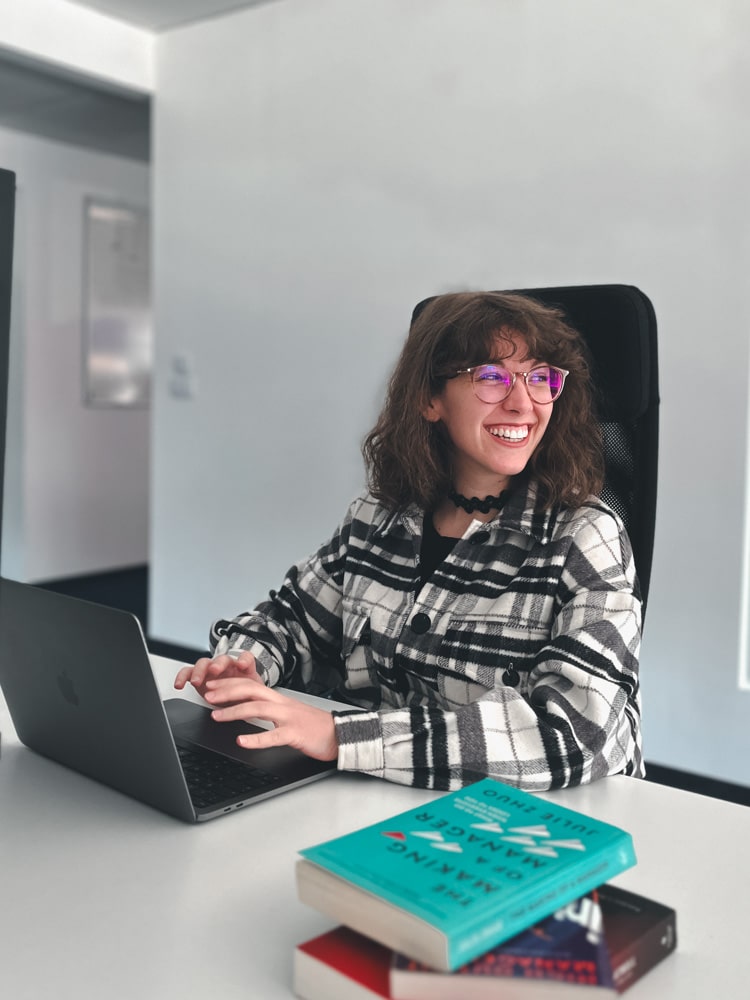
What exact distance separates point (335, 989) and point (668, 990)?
0.75 feet

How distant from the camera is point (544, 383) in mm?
1332

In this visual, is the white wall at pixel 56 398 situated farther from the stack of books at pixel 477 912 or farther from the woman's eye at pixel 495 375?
the stack of books at pixel 477 912

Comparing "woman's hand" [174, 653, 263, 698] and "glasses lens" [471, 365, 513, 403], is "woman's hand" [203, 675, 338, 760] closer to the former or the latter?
"woman's hand" [174, 653, 263, 698]

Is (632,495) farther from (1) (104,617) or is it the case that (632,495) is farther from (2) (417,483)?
(1) (104,617)

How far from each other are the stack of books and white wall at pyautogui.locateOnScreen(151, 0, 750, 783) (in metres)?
2.17

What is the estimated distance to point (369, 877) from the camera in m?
0.63

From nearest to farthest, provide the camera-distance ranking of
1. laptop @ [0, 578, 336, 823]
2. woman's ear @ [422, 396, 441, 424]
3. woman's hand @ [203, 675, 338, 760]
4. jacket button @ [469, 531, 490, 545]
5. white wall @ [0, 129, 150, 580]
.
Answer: laptop @ [0, 578, 336, 823] < woman's hand @ [203, 675, 338, 760] < jacket button @ [469, 531, 490, 545] < woman's ear @ [422, 396, 441, 424] < white wall @ [0, 129, 150, 580]

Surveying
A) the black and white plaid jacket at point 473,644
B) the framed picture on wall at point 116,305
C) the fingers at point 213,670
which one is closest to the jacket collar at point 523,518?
the black and white plaid jacket at point 473,644

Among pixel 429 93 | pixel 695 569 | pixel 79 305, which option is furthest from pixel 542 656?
pixel 79 305

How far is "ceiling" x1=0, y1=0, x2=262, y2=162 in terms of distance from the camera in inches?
147

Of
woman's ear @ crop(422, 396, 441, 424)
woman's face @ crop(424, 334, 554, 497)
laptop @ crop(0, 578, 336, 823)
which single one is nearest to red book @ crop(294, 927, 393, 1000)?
laptop @ crop(0, 578, 336, 823)

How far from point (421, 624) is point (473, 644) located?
0.08 metres

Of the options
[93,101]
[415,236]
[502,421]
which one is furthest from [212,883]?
[93,101]

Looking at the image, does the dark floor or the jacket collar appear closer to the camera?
the jacket collar
